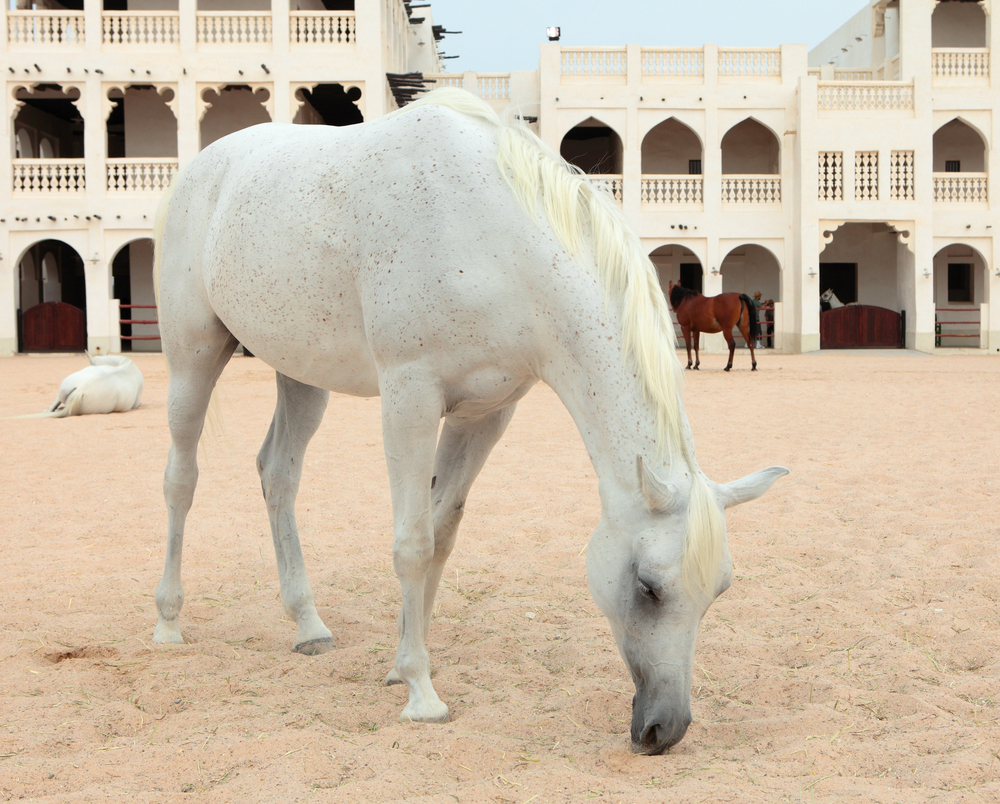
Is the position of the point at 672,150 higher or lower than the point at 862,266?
higher

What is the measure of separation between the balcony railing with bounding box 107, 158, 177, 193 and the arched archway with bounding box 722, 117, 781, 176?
56.9 feet

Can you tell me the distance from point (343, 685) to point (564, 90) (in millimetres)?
25597

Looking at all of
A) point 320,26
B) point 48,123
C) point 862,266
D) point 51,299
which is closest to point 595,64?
point 320,26

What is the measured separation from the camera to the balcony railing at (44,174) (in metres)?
24.1

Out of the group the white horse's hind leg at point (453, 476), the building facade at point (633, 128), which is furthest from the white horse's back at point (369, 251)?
A: the building facade at point (633, 128)

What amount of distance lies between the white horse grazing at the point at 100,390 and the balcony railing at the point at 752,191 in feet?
64.5

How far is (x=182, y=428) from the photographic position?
365 cm

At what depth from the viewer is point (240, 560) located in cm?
484

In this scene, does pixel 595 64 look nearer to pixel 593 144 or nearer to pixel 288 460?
pixel 593 144

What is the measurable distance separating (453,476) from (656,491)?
3.38 feet

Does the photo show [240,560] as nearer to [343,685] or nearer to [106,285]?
[343,685]

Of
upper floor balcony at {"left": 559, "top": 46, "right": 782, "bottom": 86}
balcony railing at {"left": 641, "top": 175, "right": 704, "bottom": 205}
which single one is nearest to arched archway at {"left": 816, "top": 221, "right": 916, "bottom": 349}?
balcony railing at {"left": 641, "top": 175, "right": 704, "bottom": 205}

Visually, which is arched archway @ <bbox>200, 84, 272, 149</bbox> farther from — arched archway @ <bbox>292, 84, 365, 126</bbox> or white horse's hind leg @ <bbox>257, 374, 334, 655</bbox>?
white horse's hind leg @ <bbox>257, 374, 334, 655</bbox>

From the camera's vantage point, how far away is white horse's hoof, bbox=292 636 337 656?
11.5ft
